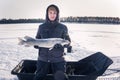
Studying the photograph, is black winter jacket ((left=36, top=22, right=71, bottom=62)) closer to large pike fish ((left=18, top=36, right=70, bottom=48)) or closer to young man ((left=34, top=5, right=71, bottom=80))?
young man ((left=34, top=5, right=71, bottom=80))

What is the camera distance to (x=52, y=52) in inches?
192

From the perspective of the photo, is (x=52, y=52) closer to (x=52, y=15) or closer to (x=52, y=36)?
(x=52, y=36)

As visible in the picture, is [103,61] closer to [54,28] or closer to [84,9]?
[54,28]

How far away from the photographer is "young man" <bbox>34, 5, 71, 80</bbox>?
193 inches

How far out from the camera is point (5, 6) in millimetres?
26250

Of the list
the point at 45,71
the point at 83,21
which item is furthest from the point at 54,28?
the point at 83,21

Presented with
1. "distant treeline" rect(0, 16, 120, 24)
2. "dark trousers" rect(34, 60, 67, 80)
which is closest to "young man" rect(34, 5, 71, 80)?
"dark trousers" rect(34, 60, 67, 80)

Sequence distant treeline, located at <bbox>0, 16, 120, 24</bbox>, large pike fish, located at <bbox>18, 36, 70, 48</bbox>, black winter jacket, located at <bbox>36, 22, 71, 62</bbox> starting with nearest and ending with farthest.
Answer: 1. large pike fish, located at <bbox>18, 36, 70, 48</bbox>
2. black winter jacket, located at <bbox>36, 22, 71, 62</bbox>
3. distant treeline, located at <bbox>0, 16, 120, 24</bbox>

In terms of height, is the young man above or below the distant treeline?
above

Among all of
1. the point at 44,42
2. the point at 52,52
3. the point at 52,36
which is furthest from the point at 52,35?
the point at 44,42

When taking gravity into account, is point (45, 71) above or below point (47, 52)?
below

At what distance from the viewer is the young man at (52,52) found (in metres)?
4.89

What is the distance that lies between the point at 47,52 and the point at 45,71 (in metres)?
0.35

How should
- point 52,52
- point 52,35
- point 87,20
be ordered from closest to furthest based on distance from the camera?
point 52,52
point 52,35
point 87,20
